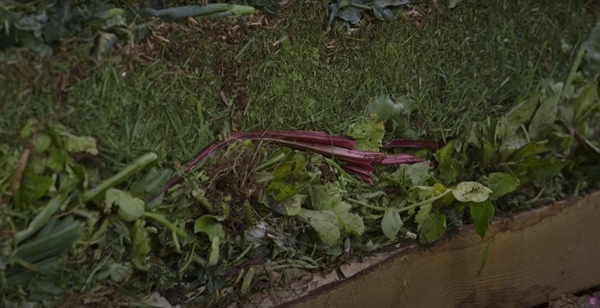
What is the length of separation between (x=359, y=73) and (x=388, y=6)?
8.8 inches

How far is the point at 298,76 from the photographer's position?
2.08 metres

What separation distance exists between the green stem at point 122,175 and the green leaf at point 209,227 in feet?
0.67

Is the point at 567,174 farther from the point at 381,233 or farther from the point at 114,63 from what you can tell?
the point at 114,63

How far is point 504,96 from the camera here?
2596 millimetres

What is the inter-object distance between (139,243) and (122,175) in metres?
0.16

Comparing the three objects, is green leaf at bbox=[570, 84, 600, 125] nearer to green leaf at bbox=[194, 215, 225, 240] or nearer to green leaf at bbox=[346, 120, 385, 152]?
green leaf at bbox=[346, 120, 385, 152]

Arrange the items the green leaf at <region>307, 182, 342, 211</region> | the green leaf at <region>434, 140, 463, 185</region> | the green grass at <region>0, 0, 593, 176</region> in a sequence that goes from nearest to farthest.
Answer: the green grass at <region>0, 0, 593, 176</region> < the green leaf at <region>307, 182, 342, 211</region> < the green leaf at <region>434, 140, 463, 185</region>

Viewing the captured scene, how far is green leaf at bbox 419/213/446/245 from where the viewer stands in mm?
2256

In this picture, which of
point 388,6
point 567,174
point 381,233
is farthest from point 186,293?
point 567,174

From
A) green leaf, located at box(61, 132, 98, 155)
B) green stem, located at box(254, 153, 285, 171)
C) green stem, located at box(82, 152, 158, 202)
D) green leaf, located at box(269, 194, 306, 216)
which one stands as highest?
green leaf, located at box(61, 132, 98, 155)

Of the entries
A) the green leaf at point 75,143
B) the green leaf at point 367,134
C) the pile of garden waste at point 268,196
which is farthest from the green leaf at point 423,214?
the green leaf at point 75,143

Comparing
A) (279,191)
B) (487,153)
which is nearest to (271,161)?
(279,191)

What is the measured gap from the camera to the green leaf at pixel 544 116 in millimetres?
2604

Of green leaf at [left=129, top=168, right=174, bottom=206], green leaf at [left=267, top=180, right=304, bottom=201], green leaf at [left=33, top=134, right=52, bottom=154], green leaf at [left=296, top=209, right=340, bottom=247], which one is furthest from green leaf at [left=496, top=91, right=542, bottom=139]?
green leaf at [left=33, top=134, right=52, bottom=154]
